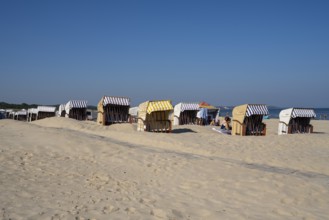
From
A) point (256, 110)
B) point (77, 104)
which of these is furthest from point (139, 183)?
point (77, 104)

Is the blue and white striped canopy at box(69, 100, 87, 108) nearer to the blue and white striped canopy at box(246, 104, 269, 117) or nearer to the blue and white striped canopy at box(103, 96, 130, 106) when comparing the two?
the blue and white striped canopy at box(103, 96, 130, 106)

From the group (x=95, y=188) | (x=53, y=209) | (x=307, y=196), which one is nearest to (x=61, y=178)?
(x=95, y=188)

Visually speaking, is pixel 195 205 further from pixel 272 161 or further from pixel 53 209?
pixel 272 161

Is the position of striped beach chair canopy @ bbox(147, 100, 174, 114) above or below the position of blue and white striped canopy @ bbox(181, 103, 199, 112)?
below

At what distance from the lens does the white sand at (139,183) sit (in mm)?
5031

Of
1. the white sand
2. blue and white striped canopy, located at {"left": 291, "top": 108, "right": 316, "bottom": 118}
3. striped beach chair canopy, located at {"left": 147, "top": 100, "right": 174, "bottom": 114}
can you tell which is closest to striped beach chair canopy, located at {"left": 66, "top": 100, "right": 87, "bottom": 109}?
striped beach chair canopy, located at {"left": 147, "top": 100, "right": 174, "bottom": 114}

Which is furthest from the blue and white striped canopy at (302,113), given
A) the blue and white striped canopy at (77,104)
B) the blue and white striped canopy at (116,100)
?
the blue and white striped canopy at (77,104)

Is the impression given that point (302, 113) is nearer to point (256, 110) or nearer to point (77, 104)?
point (256, 110)

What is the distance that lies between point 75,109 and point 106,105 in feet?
28.3

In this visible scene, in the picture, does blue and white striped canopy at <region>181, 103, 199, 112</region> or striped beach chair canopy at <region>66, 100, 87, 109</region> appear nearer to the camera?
blue and white striped canopy at <region>181, 103, 199, 112</region>

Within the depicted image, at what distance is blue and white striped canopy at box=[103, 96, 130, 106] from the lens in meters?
20.9

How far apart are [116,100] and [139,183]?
1483cm

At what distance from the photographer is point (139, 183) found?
270 inches

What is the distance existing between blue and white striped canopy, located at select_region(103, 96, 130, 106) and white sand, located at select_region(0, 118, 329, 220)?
922 centimetres
